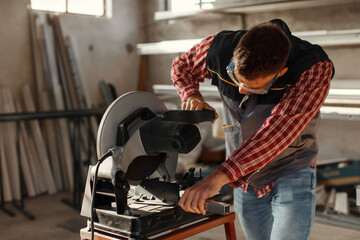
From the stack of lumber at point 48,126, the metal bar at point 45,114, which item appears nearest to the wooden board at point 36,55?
the stack of lumber at point 48,126

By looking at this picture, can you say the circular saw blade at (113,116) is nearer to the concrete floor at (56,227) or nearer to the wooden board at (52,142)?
the concrete floor at (56,227)

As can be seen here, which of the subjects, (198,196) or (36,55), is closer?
(198,196)

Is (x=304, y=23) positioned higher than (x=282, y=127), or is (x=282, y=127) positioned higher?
(x=304, y=23)

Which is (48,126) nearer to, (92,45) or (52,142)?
(52,142)

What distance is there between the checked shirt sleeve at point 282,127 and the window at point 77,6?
3.53 meters

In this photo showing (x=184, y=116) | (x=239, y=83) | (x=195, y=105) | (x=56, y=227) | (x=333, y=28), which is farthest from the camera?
(x=333, y=28)

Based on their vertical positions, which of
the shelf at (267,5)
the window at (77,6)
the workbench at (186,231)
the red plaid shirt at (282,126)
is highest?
the window at (77,6)

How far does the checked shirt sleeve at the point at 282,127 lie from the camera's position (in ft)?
4.36

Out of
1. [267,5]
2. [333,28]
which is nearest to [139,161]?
[267,5]

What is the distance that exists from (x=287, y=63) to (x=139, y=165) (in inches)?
23.9

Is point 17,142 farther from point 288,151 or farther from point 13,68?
point 288,151

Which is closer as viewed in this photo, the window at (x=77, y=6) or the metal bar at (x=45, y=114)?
the metal bar at (x=45, y=114)

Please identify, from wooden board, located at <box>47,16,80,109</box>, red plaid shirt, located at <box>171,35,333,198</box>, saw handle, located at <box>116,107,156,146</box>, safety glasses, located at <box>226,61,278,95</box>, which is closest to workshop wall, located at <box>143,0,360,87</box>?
wooden board, located at <box>47,16,80,109</box>

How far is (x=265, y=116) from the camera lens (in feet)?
5.35
